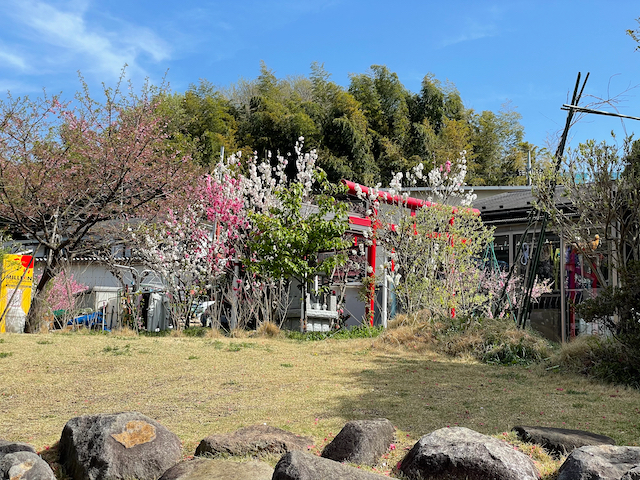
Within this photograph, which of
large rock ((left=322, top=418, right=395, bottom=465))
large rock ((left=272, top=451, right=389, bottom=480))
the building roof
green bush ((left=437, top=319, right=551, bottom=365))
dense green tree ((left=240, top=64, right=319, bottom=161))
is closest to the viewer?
large rock ((left=272, top=451, right=389, bottom=480))

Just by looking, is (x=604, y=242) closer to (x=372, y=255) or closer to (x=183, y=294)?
(x=372, y=255)

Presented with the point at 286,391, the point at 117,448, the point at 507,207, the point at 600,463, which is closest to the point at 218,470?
the point at 117,448

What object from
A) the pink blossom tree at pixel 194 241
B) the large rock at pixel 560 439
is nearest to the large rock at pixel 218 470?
the large rock at pixel 560 439

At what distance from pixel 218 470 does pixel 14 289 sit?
9213 millimetres

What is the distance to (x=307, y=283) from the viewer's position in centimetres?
1135

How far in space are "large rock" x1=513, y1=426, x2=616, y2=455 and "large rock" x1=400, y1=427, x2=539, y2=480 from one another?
44 cm

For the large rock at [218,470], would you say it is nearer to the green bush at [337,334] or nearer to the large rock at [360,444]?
the large rock at [360,444]

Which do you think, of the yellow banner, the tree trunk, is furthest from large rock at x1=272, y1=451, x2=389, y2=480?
the yellow banner

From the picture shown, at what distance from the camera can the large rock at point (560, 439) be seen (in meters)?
4.21

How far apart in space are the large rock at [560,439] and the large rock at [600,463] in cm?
42

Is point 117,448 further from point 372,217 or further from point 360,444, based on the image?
point 372,217

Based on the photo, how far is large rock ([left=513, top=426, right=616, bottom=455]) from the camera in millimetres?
4215

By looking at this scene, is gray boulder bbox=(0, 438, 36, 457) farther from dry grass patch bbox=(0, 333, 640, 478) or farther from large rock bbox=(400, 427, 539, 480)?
large rock bbox=(400, 427, 539, 480)

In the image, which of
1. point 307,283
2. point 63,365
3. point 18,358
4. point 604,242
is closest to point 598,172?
point 604,242
